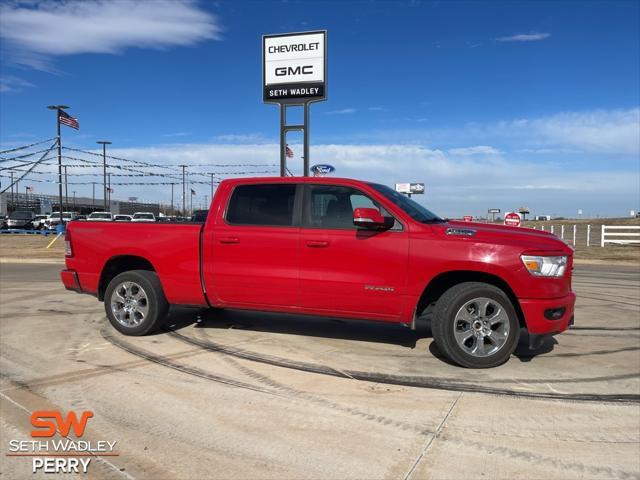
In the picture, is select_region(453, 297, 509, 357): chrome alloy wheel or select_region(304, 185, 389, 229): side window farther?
select_region(304, 185, 389, 229): side window

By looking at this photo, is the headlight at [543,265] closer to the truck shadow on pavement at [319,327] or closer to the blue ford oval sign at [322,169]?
the truck shadow on pavement at [319,327]

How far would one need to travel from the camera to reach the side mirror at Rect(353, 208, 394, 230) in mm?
5094

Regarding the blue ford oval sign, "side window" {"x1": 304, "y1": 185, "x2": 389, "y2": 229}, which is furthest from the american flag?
"side window" {"x1": 304, "y1": 185, "x2": 389, "y2": 229}

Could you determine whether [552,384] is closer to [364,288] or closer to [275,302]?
[364,288]

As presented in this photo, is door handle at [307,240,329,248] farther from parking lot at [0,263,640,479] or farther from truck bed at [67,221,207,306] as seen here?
truck bed at [67,221,207,306]

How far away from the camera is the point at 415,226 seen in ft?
Answer: 17.2

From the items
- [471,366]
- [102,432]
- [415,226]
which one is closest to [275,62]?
[415,226]

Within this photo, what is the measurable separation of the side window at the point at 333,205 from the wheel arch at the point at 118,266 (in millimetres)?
2332

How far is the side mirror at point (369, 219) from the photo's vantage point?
5.09 m

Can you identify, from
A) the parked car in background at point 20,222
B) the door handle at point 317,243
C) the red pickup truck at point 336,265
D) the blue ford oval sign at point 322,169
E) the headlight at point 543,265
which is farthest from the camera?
the parked car in background at point 20,222

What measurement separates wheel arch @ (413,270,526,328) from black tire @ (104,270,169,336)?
317 centimetres

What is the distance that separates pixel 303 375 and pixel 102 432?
1867mm

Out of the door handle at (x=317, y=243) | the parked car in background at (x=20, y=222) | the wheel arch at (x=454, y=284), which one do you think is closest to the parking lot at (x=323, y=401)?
the wheel arch at (x=454, y=284)

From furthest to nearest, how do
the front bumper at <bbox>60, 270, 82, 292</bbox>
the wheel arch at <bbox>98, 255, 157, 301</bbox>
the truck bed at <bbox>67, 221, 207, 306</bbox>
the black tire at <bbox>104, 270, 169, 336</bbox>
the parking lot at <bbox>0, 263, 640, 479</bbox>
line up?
the front bumper at <bbox>60, 270, 82, 292</bbox>
the wheel arch at <bbox>98, 255, 157, 301</bbox>
the black tire at <bbox>104, 270, 169, 336</bbox>
the truck bed at <bbox>67, 221, 207, 306</bbox>
the parking lot at <bbox>0, 263, 640, 479</bbox>
